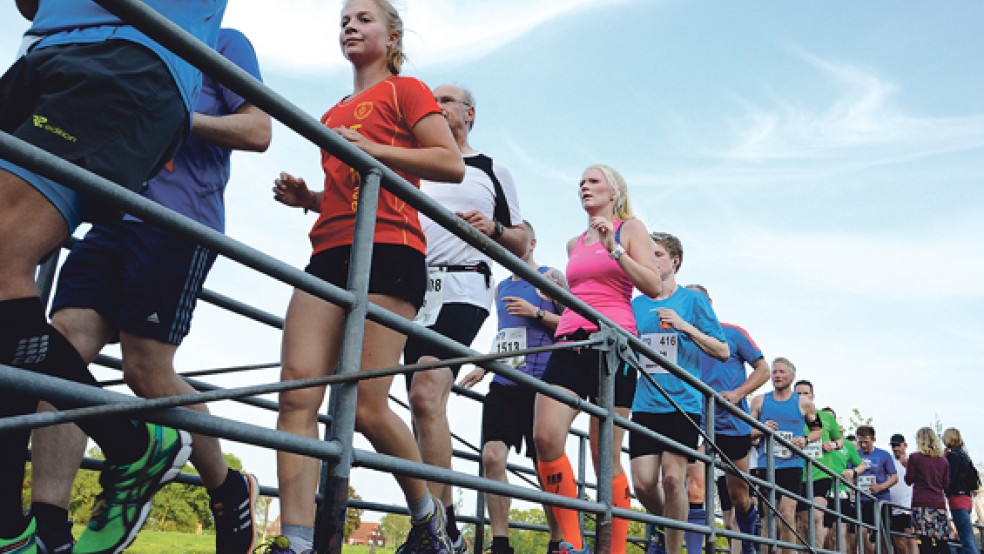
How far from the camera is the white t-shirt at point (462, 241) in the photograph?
12.5 ft

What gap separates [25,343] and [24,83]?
1.72 ft

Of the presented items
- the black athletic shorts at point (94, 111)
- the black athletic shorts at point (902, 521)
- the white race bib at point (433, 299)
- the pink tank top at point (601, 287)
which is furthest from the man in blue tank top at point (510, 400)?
the black athletic shorts at point (902, 521)

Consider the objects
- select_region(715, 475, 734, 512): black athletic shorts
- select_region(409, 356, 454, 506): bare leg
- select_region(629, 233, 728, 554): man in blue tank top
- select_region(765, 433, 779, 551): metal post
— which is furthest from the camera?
select_region(715, 475, 734, 512): black athletic shorts

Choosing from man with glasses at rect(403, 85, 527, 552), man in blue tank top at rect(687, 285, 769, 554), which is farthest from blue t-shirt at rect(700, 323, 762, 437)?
man with glasses at rect(403, 85, 527, 552)

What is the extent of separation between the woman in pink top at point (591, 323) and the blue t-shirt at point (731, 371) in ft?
6.99

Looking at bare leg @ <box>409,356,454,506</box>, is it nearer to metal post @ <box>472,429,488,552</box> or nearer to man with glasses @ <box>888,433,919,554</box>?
metal post @ <box>472,429,488,552</box>

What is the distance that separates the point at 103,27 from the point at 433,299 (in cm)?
208

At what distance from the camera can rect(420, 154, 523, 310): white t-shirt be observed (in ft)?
12.5

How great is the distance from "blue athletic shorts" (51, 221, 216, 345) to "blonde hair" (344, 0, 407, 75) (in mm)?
918

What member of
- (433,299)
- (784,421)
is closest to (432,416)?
(433,299)

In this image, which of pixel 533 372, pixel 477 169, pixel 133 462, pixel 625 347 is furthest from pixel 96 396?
pixel 533 372

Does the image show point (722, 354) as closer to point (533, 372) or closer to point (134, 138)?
point (533, 372)

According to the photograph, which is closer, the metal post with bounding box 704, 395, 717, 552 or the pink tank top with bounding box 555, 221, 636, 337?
the pink tank top with bounding box 555, 221, 636, 337

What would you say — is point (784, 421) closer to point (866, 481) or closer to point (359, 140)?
point (866, 481)
